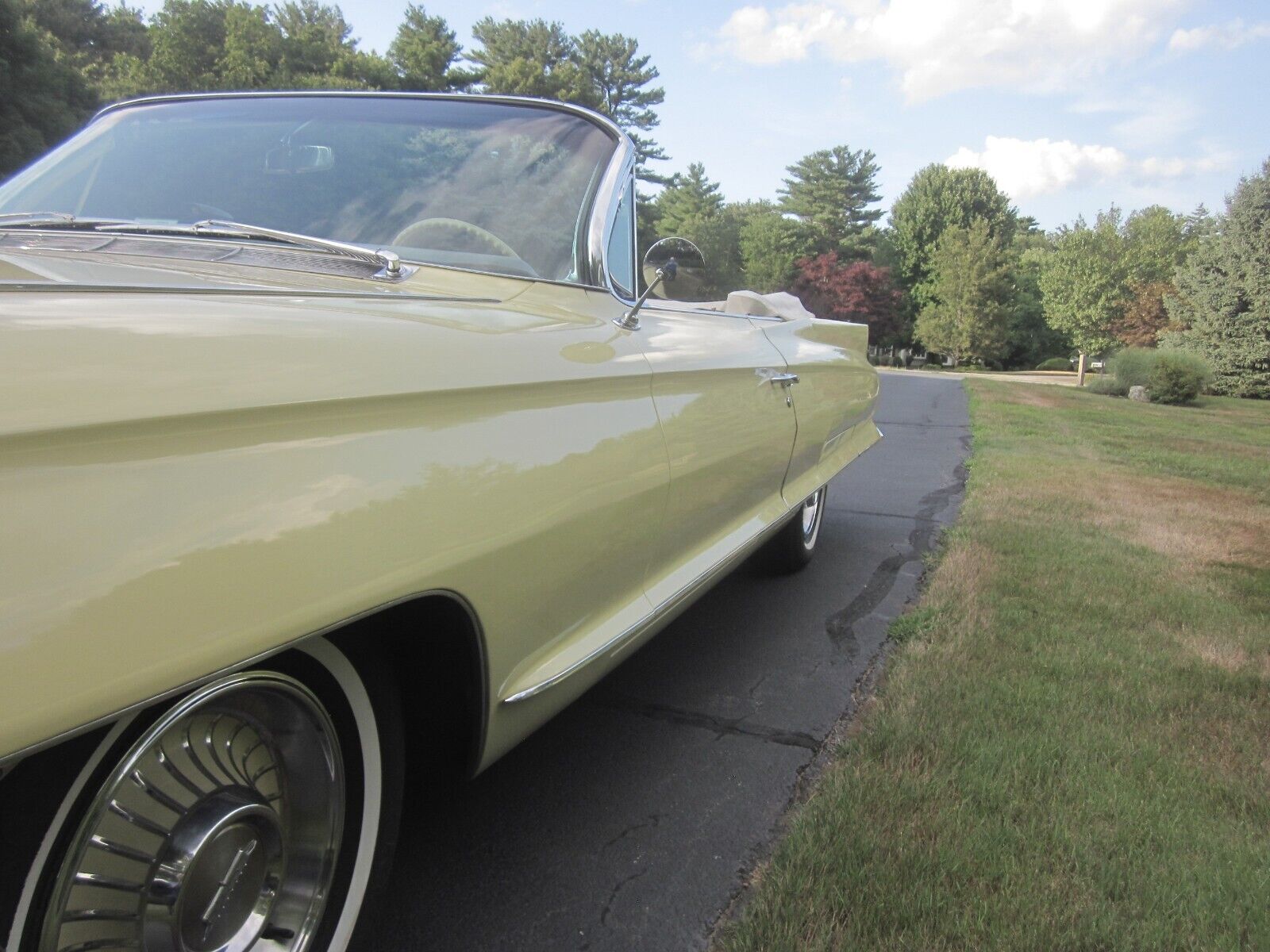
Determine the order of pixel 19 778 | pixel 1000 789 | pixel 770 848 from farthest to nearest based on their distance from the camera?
pixel 1000 789, pixel 770 848, pixel 19 778

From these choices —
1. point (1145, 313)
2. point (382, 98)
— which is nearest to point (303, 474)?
point (382, 98)

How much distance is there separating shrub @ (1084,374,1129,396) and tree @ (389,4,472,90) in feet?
95.3

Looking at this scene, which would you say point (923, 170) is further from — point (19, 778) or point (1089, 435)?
point (19, 778)

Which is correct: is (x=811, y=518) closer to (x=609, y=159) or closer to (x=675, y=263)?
(x=675, y=263)

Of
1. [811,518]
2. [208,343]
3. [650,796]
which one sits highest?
[208,343]

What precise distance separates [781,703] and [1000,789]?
764mm

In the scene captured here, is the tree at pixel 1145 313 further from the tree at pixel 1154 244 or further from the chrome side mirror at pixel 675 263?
the chrome side mirror at pixel 675 263

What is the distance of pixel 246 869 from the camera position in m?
1.24

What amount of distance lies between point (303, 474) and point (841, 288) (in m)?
45.2

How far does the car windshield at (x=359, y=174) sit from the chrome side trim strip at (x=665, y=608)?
865 millimetres

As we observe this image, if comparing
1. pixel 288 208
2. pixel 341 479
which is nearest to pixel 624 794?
pixel 341 479

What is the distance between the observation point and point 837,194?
62.8 m

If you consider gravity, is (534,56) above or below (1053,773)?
above

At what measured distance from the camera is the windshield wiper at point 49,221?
190 centimetres
